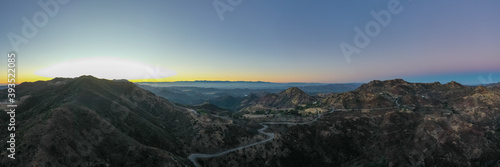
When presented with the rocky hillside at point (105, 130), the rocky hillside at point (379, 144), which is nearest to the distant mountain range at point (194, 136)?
the rocky hillside at point (105, 130)

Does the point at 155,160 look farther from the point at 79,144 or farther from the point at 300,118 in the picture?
the point at 300,118

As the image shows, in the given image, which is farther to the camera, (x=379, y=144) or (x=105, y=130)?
(x=379, y=144)

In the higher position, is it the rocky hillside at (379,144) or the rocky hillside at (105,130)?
the rocky hillside at (105,130)

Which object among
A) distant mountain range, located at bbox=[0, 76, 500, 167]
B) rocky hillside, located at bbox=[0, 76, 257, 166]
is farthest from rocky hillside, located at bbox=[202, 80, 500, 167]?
rocky hillside, located at bbox=[0, 76, 257, 166]

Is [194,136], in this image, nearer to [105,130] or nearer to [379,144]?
[105,130]

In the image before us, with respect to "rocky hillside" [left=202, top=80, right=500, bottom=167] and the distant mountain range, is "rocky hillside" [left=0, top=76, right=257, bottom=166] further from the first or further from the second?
"rocky hillside" [left=202, top=80, right=500, bottom=167]

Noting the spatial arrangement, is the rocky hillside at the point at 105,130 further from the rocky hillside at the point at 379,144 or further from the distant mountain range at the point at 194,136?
the rocky hillside at the point at 379,144

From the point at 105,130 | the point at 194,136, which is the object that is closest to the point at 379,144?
the point at 194,136
